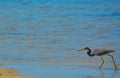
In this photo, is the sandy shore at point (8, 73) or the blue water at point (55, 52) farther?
the blue water at point (55, 52)

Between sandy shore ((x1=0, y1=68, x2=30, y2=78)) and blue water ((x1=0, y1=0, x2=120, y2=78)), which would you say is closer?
sandy shore ((x1=0, y1=68, x2=30, y2=78))

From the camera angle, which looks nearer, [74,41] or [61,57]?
[61,57]

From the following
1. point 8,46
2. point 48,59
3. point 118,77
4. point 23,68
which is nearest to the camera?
point 118,77

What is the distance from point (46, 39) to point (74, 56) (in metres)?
4.89

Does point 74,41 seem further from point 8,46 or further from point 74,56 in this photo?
point 74,56

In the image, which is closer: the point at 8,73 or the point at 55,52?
the point at 8,73

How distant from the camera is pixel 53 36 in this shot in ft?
68.3

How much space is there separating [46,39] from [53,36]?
3.59ft

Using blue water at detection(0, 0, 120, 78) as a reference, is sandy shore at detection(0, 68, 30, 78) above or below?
above

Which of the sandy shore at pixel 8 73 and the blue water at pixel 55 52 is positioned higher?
the sandy shore at pixel 8 73

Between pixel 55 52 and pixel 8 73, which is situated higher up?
pixel 8 73

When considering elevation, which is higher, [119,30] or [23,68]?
[23,68]

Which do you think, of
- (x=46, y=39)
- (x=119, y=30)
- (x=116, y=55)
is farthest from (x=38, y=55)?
(x=119, y=30)

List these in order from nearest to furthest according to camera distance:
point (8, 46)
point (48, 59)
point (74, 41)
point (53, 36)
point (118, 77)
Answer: point (118, 77)
point (48, 59)
point (8, 46)
point (74, 41)
point (53, 36)
